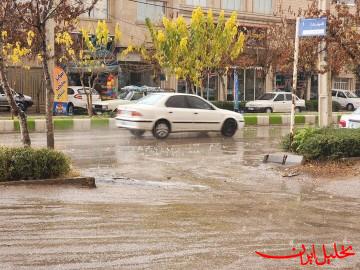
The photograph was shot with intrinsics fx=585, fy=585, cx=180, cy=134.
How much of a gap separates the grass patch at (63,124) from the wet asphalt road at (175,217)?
888cm

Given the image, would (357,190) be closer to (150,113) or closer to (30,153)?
(30,153)

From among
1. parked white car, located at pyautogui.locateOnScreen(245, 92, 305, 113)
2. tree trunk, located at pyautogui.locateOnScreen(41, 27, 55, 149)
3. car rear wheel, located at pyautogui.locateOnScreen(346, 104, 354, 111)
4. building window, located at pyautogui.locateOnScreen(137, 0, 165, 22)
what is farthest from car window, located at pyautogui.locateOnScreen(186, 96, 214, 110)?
car rear wheel, located at pyautogui.locateOnScreen(346, 104, 354, 111)

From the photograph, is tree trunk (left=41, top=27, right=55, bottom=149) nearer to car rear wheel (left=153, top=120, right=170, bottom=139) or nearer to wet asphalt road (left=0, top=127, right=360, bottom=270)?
wet asphalt road (left=0, top=127, right=360, bottom=270)

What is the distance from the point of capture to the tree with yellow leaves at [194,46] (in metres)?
28.4

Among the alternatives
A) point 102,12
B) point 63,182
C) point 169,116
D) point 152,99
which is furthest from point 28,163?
point 102,12

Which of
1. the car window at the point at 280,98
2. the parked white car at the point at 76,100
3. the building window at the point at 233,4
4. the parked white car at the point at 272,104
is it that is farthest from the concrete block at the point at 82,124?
the building window at the point at 233,4

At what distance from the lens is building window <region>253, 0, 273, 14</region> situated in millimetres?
43062

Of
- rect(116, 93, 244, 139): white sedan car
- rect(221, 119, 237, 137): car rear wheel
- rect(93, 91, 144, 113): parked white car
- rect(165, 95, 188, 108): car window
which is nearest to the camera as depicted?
rect(116, 93, 244, 139): white sedan car

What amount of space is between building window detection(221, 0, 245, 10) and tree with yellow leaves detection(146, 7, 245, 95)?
39.6 feet

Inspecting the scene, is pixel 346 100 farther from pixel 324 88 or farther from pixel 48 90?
pixel 48 90

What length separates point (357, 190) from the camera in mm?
9852

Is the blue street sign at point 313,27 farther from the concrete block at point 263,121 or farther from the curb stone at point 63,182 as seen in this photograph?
the concrete block at point 263,121

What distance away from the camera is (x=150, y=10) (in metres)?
38.4

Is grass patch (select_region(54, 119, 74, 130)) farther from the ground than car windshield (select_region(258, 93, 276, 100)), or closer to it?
closer to it
